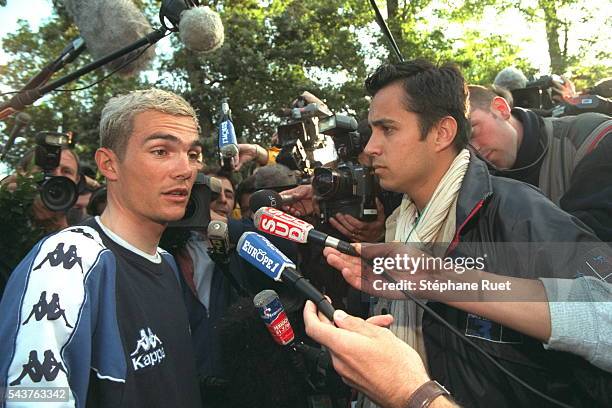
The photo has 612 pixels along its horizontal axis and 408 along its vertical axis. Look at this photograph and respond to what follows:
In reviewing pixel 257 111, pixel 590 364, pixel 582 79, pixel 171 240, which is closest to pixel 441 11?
pixel 582 79

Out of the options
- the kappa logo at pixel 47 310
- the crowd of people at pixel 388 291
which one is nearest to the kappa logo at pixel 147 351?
the crowd of people at pixel 388 291

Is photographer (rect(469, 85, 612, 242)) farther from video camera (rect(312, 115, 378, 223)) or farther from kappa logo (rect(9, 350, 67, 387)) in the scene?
kappa logo (rect(9, 350, 67, 387))

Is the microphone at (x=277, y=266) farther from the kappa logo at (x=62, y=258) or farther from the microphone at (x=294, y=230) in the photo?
the kappa logo at (x=62, y=258)

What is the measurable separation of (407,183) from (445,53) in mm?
11915

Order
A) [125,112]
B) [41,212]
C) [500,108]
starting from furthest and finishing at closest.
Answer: [41,212], [500,108], [125,112]

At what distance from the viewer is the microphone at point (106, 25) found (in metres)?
2.95

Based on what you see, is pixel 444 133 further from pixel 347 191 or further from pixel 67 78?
pixel 67 78

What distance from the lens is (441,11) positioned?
40.5 feet

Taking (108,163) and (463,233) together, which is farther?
(108,163)

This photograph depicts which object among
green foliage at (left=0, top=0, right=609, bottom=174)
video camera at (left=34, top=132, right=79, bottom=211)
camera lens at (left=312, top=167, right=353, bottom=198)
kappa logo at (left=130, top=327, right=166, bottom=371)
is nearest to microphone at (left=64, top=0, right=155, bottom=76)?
video camera at (left=34, top=132, right=79, bottom=211)

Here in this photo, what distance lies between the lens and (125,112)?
5.97 ft

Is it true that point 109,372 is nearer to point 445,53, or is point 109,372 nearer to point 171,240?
point 171,240

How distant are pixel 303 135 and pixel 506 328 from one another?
2.02m

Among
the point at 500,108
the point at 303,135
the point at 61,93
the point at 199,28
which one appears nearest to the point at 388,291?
→ the point at 500,108
